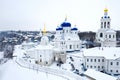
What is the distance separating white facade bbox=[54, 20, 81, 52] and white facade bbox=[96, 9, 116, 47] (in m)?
3.02

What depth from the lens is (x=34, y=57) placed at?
53.5ft

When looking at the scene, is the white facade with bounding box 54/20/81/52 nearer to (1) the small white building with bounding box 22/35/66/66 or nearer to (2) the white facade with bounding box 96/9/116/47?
(1) the small white building with bounding box 22/35/66/66

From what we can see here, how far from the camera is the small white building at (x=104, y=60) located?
13719 millimetres

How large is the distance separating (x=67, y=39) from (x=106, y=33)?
4530 millimetres

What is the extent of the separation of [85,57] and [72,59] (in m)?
1.99

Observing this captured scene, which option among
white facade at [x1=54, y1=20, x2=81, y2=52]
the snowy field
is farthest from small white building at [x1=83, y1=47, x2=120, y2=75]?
the snowy field

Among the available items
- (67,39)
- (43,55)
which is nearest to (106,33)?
(67,39)

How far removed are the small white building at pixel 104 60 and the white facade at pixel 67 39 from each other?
3772 mm

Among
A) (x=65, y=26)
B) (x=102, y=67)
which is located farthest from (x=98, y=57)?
(x=65, y=26)

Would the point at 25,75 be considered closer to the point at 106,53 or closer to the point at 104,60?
the point at 104,60

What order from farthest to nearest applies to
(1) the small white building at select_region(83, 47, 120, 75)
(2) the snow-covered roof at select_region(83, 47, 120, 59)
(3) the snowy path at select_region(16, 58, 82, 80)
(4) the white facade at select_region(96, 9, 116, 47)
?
(4) the white facade at select_region(96, 9, 116, 47), (2) the snow-covered roof at select_region(83, 47, 120, 59), (1) the small white building at select_region(83, 47, 120, 75), (3) the snowy path at select_region(16, 58, 82, 80)

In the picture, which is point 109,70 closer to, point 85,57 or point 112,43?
point 85,57

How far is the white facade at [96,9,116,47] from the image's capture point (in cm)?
2055

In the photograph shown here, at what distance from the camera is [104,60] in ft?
47.2
